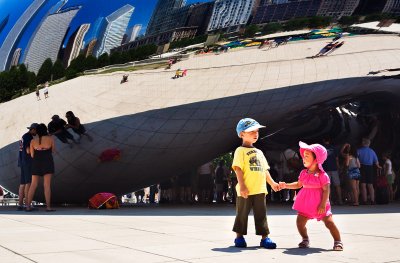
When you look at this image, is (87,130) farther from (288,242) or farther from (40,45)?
(288,242)

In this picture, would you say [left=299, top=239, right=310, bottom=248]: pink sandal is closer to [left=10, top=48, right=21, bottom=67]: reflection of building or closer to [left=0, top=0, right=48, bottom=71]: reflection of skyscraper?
[left=10, top=48, right=21, bottom=67]: reflection of building

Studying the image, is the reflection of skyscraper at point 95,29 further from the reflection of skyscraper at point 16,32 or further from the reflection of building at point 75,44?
the reflection of skyscraper at point 16,32

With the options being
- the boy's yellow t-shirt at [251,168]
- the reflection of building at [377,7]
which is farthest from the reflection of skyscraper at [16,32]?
the boy's yellow t-shirt at [251,168]

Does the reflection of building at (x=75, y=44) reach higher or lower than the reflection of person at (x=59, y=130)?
higher

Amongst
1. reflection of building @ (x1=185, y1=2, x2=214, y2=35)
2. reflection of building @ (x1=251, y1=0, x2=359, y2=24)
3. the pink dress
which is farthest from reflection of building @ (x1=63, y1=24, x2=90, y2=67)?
the pink dress

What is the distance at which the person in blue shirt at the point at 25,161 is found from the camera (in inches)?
295

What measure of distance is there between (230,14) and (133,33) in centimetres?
136

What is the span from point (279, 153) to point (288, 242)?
6.47m

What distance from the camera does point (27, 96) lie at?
7328 millimetres

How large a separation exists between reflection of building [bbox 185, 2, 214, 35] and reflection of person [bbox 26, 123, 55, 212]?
8.45ft

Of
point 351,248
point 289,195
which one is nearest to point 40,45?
point 351,248

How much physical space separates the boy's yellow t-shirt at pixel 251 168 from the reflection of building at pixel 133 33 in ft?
12.1

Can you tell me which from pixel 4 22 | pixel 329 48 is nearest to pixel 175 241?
pixel 329 48

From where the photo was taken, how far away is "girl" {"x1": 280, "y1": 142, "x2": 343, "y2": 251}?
364cm
